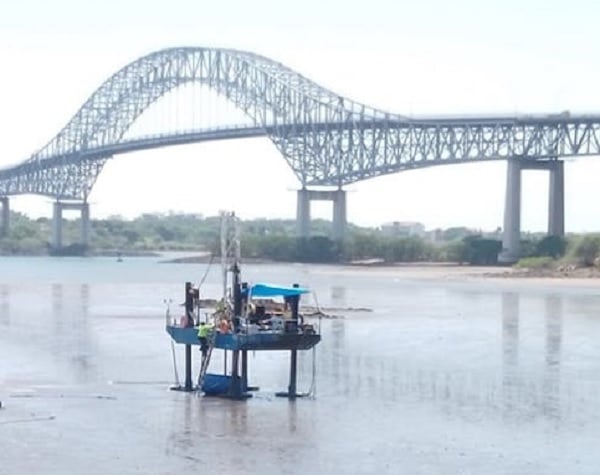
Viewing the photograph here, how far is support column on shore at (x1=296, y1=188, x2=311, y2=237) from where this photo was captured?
5979 inches

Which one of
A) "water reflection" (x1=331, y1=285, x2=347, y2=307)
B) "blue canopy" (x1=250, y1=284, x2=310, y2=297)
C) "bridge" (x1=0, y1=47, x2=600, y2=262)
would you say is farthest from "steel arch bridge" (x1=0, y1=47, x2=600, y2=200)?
"blue canopy" (x1=250, y1=284, x2=310, y2=297)

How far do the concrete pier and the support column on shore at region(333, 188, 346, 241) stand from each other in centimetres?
2523

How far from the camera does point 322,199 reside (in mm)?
154500

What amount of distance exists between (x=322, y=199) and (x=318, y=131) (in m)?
7.49

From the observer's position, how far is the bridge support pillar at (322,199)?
497 feet

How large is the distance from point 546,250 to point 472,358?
266 feet

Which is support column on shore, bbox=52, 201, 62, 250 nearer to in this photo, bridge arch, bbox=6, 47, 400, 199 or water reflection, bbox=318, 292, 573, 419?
bridge arch, bbox=6, 47, 400, 199

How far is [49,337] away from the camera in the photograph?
48156mm

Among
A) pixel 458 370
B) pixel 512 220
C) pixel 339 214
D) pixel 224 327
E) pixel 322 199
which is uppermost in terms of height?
pixel 322 199

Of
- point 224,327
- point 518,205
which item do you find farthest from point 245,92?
point 224,327

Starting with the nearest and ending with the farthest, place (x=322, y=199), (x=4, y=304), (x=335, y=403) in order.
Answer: (x=335, y=403) → (x=4, y=304) → (x=322, y=199)

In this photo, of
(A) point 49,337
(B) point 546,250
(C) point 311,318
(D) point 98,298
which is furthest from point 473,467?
(B) point 546,250

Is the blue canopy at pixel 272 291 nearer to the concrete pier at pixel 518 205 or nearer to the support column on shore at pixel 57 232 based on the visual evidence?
the concrete pier at pixel 518 205

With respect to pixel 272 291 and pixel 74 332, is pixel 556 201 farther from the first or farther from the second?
pixel 272 291
